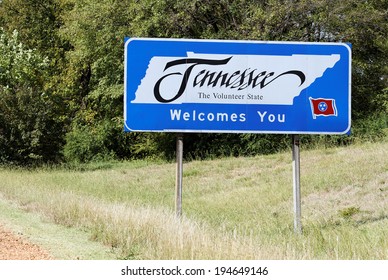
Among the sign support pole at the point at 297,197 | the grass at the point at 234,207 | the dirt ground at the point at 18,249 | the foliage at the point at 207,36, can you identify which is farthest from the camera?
the foliage at the point at 207,36

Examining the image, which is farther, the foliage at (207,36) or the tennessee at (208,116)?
the foliage at (207,36)

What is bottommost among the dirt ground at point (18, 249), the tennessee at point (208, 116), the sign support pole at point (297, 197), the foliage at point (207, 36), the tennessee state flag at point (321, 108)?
the dirt ground at point (18, 249)

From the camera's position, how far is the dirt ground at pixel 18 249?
7.94 meters

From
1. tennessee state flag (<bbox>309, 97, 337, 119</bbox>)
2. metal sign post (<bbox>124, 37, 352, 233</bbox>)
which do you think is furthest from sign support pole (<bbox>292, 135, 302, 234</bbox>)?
tennessee state flag (<bbox>309, 97, 337, 119</bbox>)

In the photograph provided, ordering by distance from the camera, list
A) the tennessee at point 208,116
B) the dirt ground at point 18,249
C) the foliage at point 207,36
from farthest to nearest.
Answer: the foliage at point 207,36 → the tennessee at point 208,116 → the dirt ground at point 18,249

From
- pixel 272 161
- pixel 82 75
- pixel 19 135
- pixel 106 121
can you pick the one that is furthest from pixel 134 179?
pixel 82 75

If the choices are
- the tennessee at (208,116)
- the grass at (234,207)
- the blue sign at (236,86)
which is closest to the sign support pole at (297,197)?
the grass at (234,207)

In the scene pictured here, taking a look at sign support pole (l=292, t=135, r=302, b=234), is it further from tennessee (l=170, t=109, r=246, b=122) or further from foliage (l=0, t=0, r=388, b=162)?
foliage (l=0, t=0, r=388, b=162)

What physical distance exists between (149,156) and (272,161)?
18255 millimetres

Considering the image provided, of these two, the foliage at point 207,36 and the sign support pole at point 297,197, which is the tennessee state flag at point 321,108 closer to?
the sign support pole at point 297,197

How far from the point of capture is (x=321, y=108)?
1220 centimetres

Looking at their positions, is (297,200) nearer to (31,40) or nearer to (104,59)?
(104,59)

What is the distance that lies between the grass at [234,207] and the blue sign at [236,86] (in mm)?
1805

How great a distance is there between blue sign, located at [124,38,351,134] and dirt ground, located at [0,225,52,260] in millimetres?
3385
